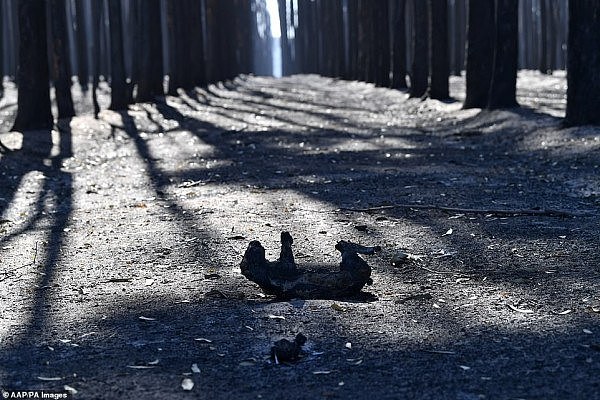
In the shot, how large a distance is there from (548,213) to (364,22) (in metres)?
29.5

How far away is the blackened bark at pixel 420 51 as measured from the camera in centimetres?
2230

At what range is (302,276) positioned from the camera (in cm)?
497

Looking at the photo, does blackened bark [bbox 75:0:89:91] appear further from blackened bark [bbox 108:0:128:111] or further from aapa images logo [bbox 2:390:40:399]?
aapa images logo [bbox 2:390:40:399]

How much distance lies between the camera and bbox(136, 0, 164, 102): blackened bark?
24641mm

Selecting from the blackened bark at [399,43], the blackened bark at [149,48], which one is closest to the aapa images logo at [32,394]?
the blackened bark at [149,48]

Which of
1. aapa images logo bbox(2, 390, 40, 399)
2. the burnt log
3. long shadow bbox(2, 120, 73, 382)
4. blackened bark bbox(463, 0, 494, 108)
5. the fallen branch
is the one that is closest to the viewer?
aapa images logo bbox(2, 390, 40, 399)

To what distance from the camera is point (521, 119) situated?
1402 centimetres

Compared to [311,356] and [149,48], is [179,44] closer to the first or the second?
[149,48]

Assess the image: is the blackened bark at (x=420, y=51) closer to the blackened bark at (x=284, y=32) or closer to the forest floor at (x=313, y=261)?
the forest floor at (x=313, y=261)

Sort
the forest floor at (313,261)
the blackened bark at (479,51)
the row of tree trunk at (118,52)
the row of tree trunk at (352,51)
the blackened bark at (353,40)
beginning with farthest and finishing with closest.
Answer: the blackened bark at (353,40), the blackened bark at (479,51), the row of tree trunk at (118,52), the row of tree trunk at (352,51), the forest floor at (313,261)

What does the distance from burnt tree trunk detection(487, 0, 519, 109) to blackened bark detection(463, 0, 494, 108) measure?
1169 mm

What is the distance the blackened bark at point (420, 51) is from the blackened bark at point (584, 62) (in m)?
Result: 10.3

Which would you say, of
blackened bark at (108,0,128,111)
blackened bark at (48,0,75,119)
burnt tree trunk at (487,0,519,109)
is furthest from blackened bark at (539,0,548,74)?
blackened bark at (48,0,75,119)

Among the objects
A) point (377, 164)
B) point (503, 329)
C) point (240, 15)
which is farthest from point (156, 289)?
point (240, 15)
